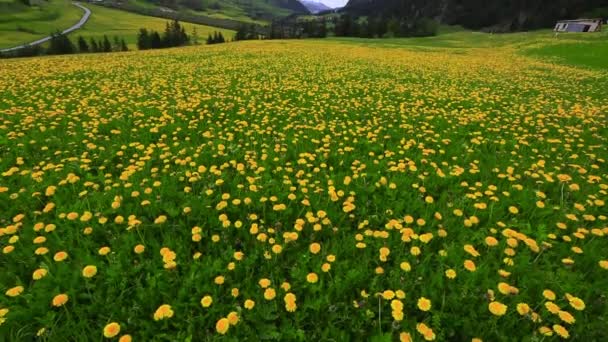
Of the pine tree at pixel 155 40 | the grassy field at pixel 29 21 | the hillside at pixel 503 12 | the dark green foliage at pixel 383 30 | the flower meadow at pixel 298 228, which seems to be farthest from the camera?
the grassy field at pixel 29 21

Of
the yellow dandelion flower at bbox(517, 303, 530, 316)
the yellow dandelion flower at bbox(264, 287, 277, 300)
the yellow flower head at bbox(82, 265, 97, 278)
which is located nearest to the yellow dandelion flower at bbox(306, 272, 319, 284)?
the yellow dandelion flower at bbox(264, 287, 277, 300)

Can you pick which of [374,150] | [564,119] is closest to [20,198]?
[374,150]

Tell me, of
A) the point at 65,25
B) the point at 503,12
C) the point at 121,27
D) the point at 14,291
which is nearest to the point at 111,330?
the point at 14,291

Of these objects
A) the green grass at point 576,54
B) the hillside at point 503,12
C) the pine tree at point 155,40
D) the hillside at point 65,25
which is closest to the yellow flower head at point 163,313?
the green grass at point 576,54

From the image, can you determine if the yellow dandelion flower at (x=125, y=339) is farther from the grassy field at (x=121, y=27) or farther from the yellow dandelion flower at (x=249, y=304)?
the grassy field at (x=121, y=27)

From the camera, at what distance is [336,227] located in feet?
11.9

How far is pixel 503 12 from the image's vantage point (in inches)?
4023

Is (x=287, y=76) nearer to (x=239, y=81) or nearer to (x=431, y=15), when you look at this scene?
(x=239, y=81)

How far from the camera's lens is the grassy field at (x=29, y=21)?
96.7 metres

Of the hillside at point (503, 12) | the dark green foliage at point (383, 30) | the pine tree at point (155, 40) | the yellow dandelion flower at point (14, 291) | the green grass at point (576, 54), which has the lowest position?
the pine tree at point (155, 40)

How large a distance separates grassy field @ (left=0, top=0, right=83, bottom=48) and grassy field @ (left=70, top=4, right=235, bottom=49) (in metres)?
8.89

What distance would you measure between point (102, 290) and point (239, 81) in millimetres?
11445

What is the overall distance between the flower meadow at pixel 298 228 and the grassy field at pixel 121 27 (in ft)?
345

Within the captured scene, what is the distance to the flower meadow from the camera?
256cm
